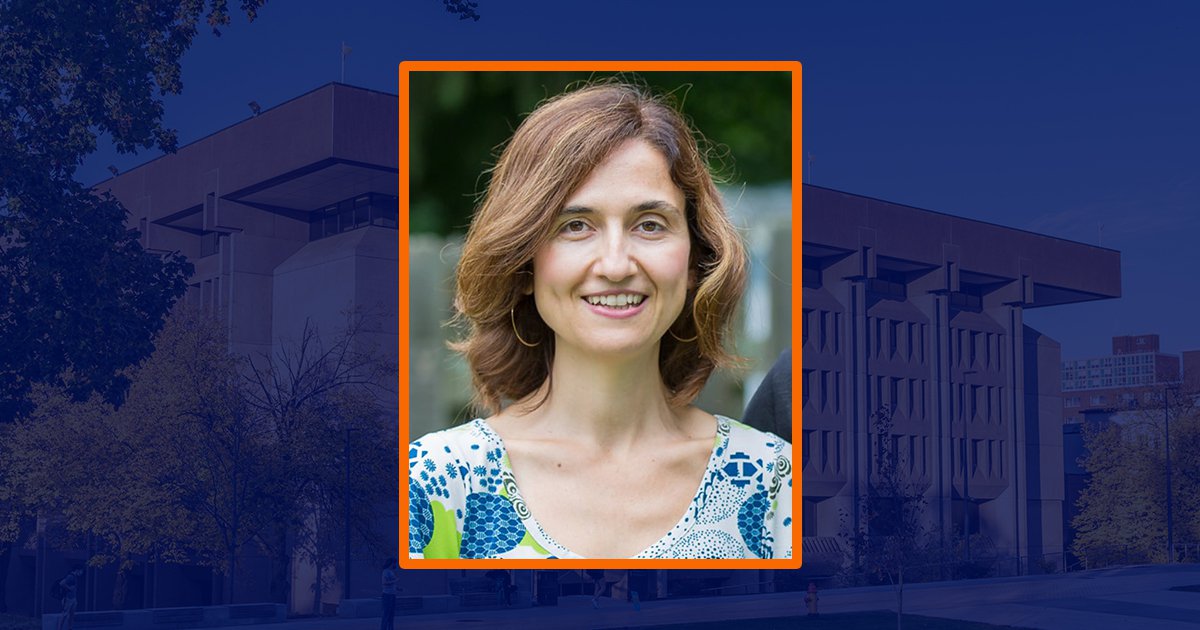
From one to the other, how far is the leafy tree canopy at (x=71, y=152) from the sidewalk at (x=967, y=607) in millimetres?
4263

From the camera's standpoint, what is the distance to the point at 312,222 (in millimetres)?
17656

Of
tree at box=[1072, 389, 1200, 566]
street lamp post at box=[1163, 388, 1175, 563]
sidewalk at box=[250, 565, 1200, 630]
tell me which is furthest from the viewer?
tree at box=[1072, 389, 1200, 566]

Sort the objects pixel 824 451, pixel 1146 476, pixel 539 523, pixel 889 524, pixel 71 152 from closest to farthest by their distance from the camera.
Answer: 1. pixel 539 523
2. pixel 71 152
3. pixel 1146 476
4. pixel 889 524
5. pixel 824 451

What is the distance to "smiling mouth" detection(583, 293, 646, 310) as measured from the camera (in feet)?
18.0

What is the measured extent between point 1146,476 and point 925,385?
10798 millimetres

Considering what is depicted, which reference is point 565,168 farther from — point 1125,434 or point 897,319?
point 897,319

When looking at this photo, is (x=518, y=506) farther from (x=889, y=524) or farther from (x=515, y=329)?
(x=889, y=524)

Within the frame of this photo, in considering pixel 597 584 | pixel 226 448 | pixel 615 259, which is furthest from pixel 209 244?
pixel 615 259

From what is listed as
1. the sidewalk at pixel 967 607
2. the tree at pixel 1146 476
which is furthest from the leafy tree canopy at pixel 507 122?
the tree at pixel 1146 476

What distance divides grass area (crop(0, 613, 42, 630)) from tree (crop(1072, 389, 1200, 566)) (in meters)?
16.7

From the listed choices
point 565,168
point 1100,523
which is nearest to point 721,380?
point 565,168

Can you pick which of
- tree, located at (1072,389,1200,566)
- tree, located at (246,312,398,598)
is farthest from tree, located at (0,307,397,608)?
tree, located at (1072,389,1200,566)

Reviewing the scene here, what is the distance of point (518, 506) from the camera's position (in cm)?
566

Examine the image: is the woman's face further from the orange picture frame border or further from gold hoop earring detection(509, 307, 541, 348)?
the orange picture frame border
